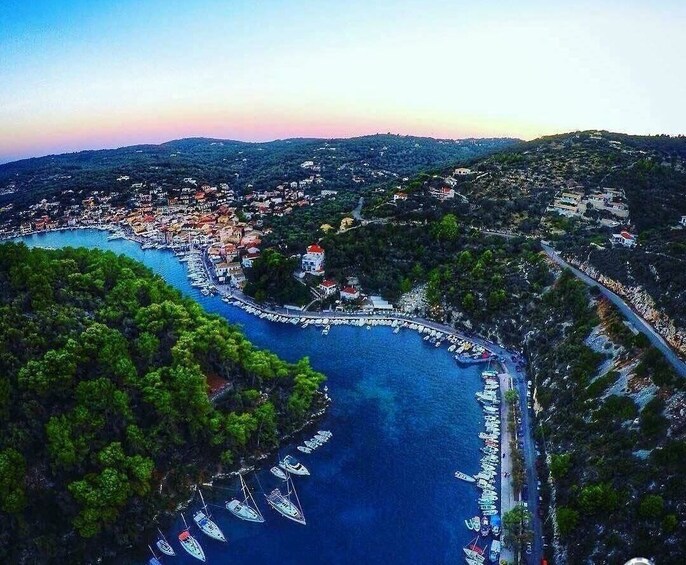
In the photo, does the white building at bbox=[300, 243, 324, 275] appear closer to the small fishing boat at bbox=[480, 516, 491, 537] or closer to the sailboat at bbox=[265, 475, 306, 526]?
the sailboat at bbox=[265, 475, 306, 526]

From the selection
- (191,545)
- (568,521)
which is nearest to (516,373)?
(568,521)

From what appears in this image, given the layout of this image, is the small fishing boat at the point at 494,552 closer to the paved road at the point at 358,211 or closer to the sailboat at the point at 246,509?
the sailboat at the point at 246,509

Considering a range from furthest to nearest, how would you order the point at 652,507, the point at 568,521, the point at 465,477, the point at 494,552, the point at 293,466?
the point at 293,466, the point at 465,477, the point at 494,552, the point at 568,521, the point at 652,507

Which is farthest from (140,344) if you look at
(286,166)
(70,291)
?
(286,166)

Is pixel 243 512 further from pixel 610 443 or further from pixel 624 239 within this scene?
pixel 624 239

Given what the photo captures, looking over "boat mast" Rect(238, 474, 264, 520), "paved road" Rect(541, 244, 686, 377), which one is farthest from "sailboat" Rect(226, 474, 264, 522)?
"paved road" Rect(541, 244, 686, 377)

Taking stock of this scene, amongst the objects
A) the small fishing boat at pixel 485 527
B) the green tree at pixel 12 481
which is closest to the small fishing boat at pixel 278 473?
the small fishing boat at pixel 485 527

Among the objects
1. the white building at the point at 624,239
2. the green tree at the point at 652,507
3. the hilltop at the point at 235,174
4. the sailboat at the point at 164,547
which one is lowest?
the sailboat at the point at 164,547
